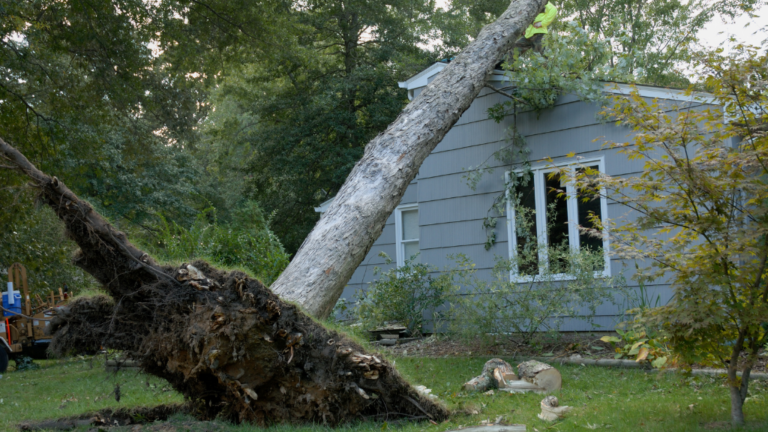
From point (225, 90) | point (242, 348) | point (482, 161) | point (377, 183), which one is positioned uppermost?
point (225, 90)

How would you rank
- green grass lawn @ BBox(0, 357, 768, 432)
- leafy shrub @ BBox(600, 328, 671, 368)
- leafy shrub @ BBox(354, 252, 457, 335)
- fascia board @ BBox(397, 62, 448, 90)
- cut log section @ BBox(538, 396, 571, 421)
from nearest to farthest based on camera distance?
green grass lawn @ BBox(0, 357, 768, 432) → cut log section @ BBox(538, 396, 571, 421) → leafy shrub @ BBox(600, 328, 671, 368) → leafy shrub @ BBox(354, 252, 457, 335) → fascia board @ BBox(397, 62, 448, 90)

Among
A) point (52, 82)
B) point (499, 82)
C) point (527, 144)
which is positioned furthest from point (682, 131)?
point (52, 82)

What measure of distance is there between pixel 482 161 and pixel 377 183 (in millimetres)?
3328

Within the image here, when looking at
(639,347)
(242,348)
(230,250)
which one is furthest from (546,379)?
(230,250)

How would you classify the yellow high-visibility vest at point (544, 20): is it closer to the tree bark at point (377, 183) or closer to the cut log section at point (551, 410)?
the tree bark at point (377, 183)

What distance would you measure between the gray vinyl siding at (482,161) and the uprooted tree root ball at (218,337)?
15.0ft

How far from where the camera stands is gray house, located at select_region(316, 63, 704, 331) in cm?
718

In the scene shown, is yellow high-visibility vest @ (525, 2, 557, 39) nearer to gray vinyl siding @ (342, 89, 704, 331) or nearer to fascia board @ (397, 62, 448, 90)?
gray vinyl siding @ (342, 89, 704, 331)

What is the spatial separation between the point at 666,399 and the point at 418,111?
4.03m

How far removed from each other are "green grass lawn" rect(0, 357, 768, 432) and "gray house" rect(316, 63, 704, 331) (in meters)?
2.06

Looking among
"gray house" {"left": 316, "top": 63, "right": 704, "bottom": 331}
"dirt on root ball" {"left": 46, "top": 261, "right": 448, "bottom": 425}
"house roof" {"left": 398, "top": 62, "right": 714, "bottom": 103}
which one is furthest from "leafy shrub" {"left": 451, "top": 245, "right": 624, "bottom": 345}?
"dirt on root ball" {"left": 46, "top": 261, "right": 448, "bottom": 425}

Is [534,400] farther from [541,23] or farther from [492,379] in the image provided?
[541,23]

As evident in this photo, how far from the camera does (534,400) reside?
457 cm

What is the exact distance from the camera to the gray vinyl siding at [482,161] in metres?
7.27
